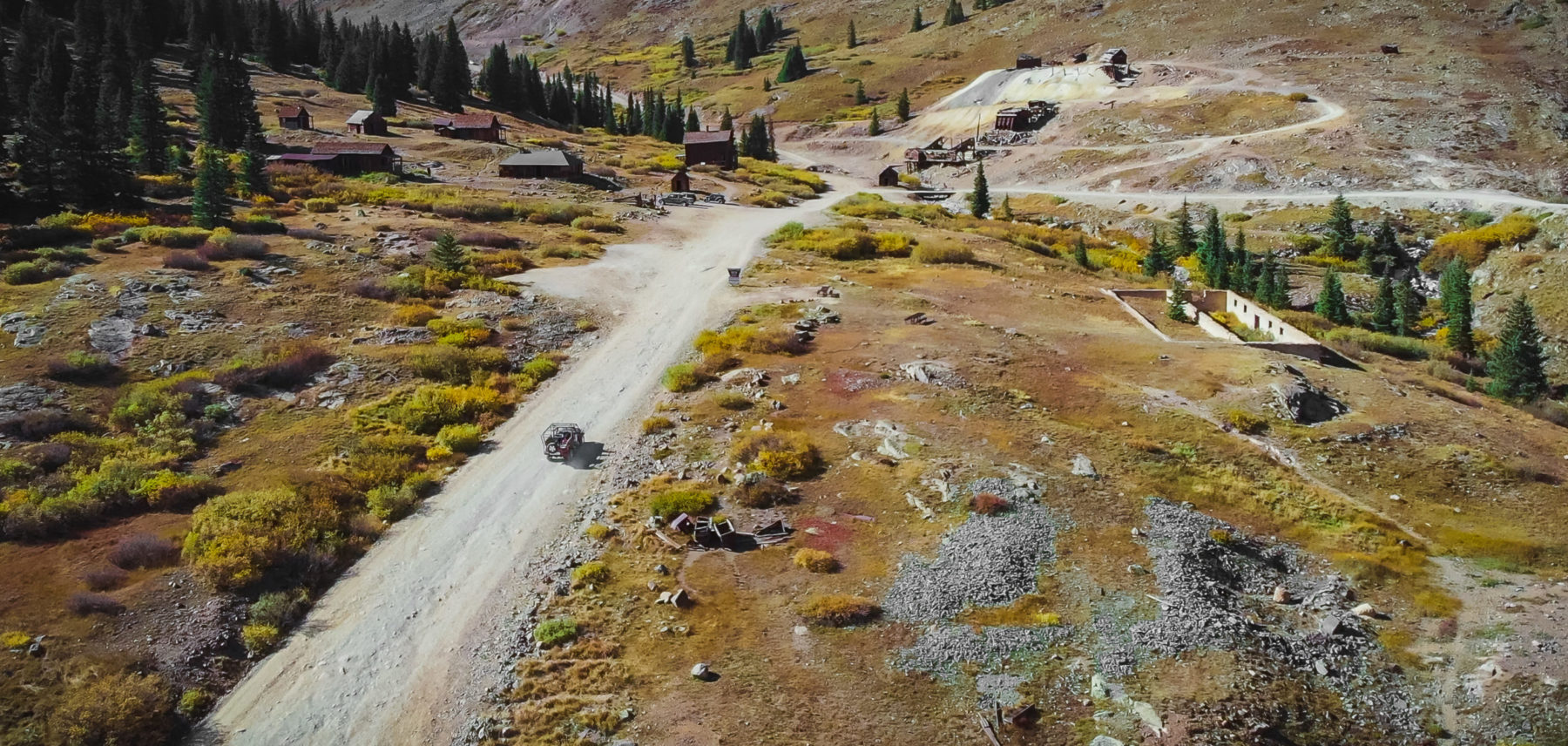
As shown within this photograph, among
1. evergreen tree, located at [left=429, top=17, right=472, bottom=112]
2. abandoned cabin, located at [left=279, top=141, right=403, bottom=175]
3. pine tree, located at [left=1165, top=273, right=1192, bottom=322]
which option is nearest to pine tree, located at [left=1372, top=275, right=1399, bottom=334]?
pine tree, located at [left=1165, top=273, right=1192, bottom=322]

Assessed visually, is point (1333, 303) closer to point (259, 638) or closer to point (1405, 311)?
point (1405, 311)

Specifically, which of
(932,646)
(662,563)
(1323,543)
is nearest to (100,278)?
(662,563)

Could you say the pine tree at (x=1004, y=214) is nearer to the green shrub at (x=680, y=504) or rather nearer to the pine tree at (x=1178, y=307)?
the pine tree at (x=1178, y=307)

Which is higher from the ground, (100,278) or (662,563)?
(100,278)

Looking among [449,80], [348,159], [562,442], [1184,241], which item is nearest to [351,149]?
[348,159]

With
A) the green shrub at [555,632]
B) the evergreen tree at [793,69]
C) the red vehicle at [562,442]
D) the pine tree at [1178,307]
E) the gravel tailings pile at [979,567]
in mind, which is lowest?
the green shrub at [555,632]

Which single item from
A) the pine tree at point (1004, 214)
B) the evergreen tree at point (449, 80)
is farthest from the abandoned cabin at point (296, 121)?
A: the pine tree at point (1004, 214)

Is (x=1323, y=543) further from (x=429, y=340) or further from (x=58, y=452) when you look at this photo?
(x=58, y=452)

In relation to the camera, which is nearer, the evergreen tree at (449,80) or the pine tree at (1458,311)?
the pine tree at (1458,311)
